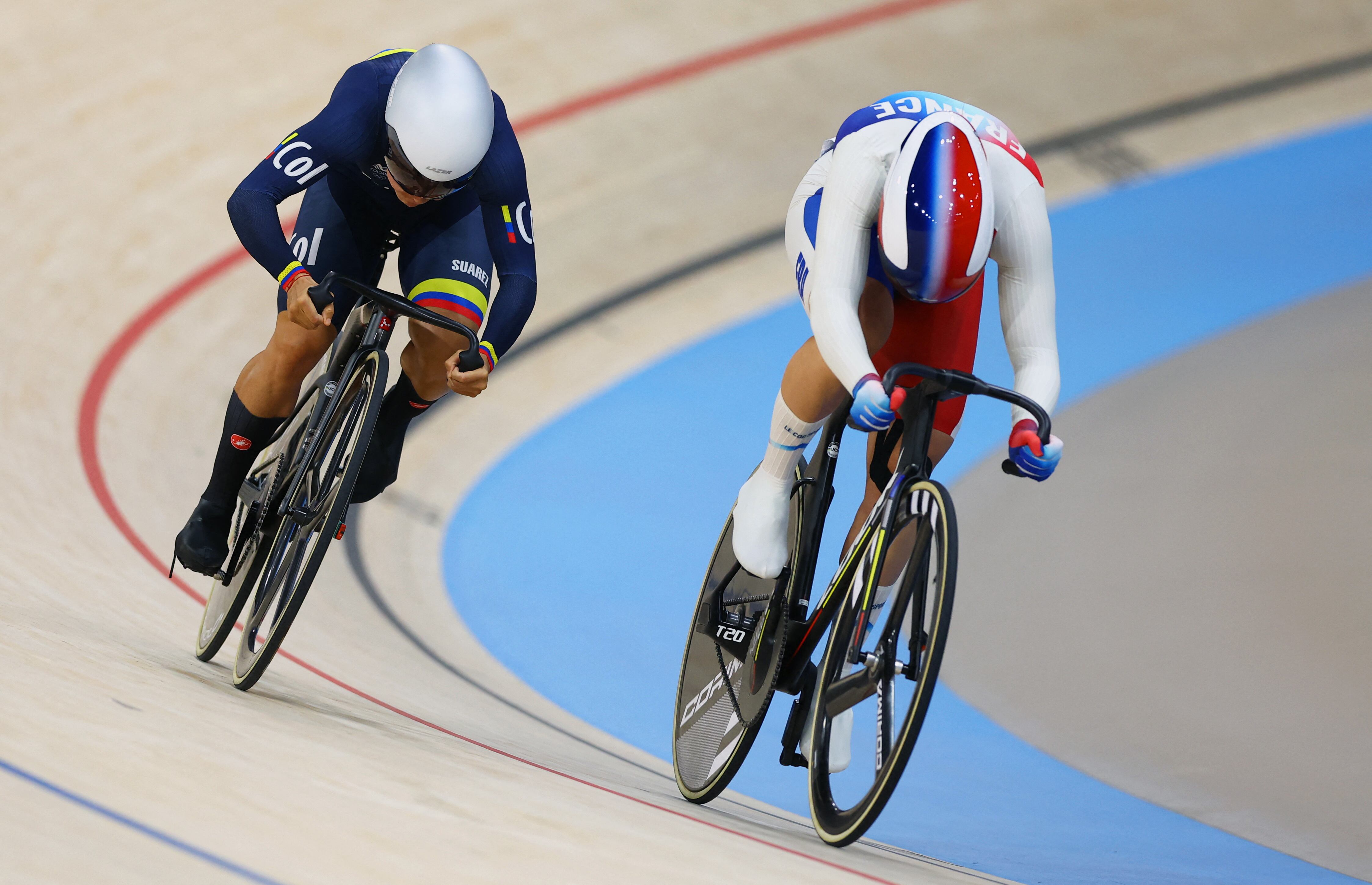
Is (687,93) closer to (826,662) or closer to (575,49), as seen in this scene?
(575,49)

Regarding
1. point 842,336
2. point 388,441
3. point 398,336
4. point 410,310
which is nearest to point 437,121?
point 410,310

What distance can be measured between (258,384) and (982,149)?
148 centimetres

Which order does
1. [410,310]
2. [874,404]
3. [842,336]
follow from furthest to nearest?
[410,310] → [842,336] → [874,404]

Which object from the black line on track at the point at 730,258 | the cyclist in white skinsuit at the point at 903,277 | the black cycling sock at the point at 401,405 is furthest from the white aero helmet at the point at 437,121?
the black line on track at the point at 730,258

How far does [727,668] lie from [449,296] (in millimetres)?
918

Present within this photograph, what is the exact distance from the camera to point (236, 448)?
2.74 metres

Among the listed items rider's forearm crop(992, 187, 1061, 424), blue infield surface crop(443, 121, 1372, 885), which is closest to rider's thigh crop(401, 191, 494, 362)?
A: rider's forearm crop(992, 187, 1061, 424)

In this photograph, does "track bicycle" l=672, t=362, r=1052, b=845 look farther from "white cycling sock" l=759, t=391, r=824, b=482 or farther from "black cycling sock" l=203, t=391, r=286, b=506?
"black cycling sock" l=203, t=391, r=286, b=506

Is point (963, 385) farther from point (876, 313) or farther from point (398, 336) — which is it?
point (398, 336)

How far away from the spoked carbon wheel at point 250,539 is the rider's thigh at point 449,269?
0.27 meters

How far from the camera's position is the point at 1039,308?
224 centimetres

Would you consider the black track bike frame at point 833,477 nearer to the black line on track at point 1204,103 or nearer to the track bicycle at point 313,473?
the track bicycle at point 313,473

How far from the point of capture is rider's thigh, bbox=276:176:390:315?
2.73 metres

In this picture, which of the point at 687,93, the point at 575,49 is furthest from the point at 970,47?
the point at 575,49
